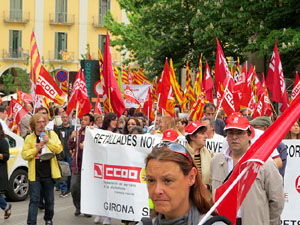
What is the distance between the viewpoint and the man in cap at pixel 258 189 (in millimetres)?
5035

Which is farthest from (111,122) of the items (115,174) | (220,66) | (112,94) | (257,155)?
(257,155)

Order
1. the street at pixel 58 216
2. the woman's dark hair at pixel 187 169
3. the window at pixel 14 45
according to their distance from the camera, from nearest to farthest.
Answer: the woman's dark hair at pixel 187 169
the street at pixel 58 216
the window at pixel 14 45

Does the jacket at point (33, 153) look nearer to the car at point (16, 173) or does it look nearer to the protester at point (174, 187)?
the car at point (16, 173)

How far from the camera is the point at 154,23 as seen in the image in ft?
91.1

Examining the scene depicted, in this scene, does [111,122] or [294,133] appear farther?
[111,122]

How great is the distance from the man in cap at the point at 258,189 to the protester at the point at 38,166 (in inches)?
169

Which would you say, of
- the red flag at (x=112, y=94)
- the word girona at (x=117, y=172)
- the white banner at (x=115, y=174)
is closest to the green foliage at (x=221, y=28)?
the red flag at (x=112, y=94)

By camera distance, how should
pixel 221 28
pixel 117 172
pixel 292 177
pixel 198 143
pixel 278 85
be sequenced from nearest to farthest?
pixel 198 143 < pixel 292 177 < pixel 117 172 < pixel 278 85 < pixel 221 28

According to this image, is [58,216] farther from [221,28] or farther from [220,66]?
[221,28]

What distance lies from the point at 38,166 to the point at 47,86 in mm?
6227

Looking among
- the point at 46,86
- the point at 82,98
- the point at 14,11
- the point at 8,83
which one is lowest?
the point at 82,98

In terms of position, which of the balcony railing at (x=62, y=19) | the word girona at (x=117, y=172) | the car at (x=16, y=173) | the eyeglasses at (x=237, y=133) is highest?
the balcony railing at (x=62, y=19)

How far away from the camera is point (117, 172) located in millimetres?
9523

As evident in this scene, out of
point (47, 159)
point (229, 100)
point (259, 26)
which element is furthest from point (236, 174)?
point (259, 26)
